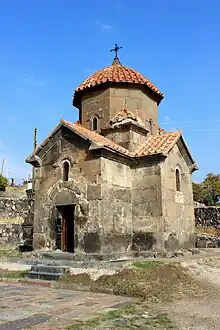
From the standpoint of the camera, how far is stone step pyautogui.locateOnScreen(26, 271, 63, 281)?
7320 mm

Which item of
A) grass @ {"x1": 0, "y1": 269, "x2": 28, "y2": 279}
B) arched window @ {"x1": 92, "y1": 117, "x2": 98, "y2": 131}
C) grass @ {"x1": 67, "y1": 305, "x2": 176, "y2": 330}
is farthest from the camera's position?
arched window @ {"x1": 92, "y1": 117, "x2": 98, "y2": 131}

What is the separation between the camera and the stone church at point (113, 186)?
9.17 m

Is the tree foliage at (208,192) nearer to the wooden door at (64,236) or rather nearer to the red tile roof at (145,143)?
the red tile roof at (145,143)

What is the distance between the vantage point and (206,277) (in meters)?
7.38

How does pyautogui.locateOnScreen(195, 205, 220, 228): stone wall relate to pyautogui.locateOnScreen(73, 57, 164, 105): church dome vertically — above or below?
below

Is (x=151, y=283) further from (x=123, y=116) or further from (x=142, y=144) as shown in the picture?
(x=123, y=116)

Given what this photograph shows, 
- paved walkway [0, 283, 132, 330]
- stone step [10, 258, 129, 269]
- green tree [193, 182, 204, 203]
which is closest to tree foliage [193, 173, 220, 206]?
green tree [193, 182, 204, 203]

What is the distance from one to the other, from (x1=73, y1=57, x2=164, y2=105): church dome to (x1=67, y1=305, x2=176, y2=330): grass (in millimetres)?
8789

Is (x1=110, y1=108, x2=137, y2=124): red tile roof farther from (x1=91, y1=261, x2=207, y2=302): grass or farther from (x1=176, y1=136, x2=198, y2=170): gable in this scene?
(x1=91, y1=261, x2=207, y2=302): grass

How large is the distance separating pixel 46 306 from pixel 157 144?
269 inches

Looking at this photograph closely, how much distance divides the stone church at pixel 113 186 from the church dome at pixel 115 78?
0.07 meters

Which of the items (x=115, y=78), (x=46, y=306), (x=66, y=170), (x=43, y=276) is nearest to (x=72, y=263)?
(x=43, y=276)

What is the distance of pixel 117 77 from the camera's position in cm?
1205

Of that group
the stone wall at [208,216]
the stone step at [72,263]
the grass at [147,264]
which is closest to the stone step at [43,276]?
the stone step at [72,263]
